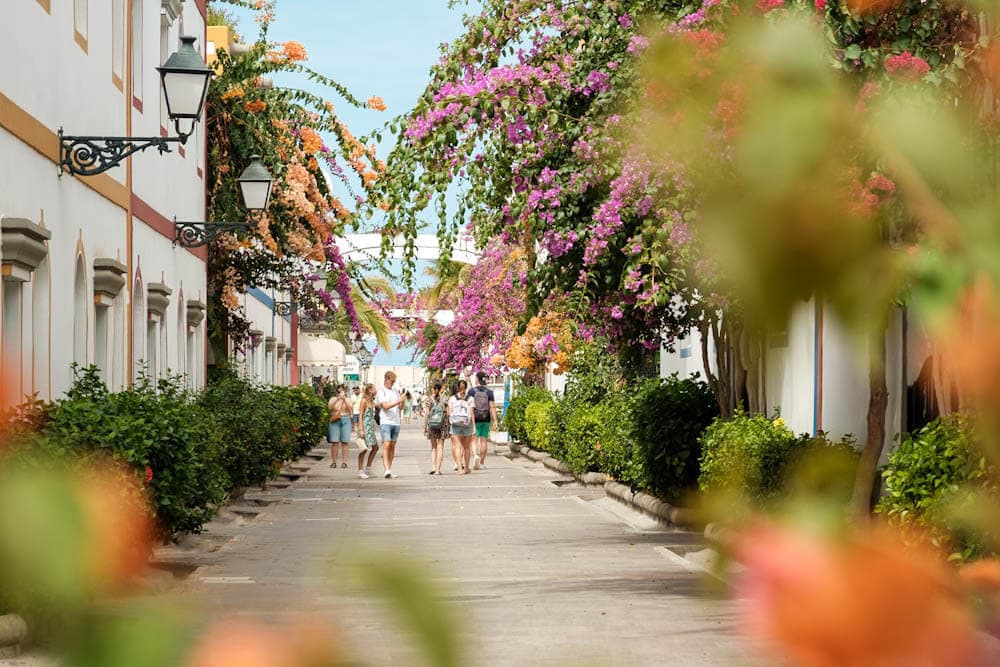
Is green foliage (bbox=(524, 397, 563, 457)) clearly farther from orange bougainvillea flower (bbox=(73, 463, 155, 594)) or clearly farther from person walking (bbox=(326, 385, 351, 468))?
orange bougainvillea flower (bbox=(73, 463, 155, 594))

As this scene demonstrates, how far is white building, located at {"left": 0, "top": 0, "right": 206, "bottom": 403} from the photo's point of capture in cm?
1183

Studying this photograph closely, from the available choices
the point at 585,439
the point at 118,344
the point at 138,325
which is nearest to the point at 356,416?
the point at 585,439

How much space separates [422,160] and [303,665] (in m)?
10.2

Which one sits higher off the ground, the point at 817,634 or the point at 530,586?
the point at 817,634

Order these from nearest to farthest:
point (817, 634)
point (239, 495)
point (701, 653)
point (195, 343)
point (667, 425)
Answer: point (817, 634) < point (701, 653) < point (667, 425) < point (239, 495) < point (195, 343)

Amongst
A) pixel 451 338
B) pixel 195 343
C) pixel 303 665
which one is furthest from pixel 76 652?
pixel 451 338

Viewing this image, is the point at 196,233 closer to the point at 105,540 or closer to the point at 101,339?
the point at 101,339

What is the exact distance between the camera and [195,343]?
909 inches

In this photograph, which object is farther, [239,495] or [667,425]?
[239,495]

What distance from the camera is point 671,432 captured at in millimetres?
17281

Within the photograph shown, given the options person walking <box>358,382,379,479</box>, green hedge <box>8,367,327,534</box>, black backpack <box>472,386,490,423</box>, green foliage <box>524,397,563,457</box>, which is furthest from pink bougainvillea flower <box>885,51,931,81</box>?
black backpack <box>472,386,490,423</box>

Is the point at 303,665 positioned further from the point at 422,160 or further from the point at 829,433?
the point at 829,433

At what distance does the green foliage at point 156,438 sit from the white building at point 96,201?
540mm

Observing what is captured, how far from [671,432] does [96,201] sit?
5.96 metres
